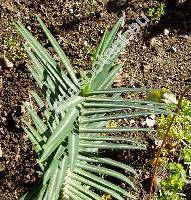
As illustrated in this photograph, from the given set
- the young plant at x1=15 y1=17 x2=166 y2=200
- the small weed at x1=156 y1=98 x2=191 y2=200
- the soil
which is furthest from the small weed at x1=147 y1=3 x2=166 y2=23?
the young plant at x1=15 y1=17 x2=166 y2=200

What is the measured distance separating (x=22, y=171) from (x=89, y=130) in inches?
48.6

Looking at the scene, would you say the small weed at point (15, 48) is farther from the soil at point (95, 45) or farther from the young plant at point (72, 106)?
the young plant at point (72, 106)

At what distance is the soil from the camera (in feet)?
12.1

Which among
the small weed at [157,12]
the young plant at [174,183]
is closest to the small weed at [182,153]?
the young plant at [174,183]

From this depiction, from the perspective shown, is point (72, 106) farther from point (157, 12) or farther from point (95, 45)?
point (157, 12)

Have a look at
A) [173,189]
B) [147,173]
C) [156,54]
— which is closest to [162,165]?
[147,173]

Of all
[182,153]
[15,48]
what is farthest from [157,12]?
[182,153]

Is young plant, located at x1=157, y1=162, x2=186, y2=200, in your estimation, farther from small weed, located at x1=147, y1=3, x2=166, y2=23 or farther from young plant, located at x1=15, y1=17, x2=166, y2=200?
small weed, located at x1=147, y1=3, x2=166, y2=23

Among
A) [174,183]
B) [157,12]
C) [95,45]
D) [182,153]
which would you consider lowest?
[174,183]

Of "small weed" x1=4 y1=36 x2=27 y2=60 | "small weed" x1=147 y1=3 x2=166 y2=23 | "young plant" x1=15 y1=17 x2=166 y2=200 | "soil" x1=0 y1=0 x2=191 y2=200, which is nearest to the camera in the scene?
"young plant" x1=15 y1=17 x2=166 y2=200

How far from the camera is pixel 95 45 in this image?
408 cm

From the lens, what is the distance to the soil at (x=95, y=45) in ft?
12.1

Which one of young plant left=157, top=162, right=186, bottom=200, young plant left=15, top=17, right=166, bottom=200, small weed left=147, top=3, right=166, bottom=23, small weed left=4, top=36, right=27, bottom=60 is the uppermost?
small weed left=147, top=3, right=166, bottom=23

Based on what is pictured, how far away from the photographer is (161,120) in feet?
11.2
